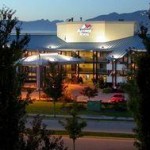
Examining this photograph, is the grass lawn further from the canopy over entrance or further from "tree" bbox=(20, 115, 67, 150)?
"tree" bbox=(20, 115, 67, 150)

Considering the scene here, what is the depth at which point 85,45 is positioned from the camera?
70938 mm

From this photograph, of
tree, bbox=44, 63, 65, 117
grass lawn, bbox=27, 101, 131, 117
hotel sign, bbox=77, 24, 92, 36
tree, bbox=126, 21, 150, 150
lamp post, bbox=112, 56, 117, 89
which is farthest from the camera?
hotel sign, bbox=77, 24, 92, 36

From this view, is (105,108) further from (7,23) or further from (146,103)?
(7,23)

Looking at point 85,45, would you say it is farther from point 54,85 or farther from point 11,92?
point 11,92

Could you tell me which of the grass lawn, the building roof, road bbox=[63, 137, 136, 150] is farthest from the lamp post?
road bbox=[63, 137, 136, 150]

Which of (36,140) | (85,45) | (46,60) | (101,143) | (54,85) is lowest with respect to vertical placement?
(101,143)

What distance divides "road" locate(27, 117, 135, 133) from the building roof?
24.1m

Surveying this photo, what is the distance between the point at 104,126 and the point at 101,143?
7.22 meters

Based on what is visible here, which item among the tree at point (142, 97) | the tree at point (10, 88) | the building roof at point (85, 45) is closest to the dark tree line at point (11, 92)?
the tree at point (10, 88)

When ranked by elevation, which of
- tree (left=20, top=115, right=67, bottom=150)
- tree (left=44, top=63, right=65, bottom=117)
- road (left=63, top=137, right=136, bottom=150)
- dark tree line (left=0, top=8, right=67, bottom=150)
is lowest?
road (left=63, top=137, right=136, bottom=150)

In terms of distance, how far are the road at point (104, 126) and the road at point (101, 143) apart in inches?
143

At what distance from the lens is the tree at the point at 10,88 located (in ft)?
43.0

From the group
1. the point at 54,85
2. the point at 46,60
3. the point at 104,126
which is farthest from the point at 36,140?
the point at 46,60

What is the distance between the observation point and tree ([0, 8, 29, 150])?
13.1 m
